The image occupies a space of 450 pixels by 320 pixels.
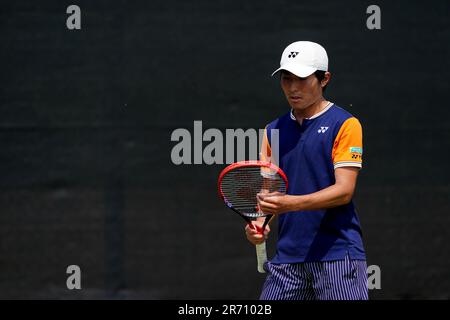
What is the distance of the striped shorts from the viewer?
2.76m

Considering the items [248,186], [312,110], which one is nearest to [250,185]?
[248,186]

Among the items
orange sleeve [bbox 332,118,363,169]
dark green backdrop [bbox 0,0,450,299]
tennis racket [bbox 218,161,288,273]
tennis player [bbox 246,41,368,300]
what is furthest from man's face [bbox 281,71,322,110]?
dark green backdrop [bbox 0,0,450,299]

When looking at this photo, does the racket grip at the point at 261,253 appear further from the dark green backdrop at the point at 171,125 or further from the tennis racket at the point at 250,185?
the dark green backdrop at the point at 171,125

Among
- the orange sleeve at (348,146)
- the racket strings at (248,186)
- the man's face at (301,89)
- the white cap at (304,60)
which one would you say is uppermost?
the white cap at (304,60)

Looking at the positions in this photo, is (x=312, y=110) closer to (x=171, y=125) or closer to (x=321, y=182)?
(x=321, y=182)

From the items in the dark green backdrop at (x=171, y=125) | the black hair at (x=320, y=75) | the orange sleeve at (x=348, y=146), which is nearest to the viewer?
the orange sleeve at (x=348, y=146)

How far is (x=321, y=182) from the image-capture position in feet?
9.14

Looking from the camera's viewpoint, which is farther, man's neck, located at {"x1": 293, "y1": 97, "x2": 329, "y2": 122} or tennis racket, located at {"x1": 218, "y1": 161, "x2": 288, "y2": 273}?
man's neck, located at {"x1": 293, "y1": 97, "x2": 329, "y2": 122}

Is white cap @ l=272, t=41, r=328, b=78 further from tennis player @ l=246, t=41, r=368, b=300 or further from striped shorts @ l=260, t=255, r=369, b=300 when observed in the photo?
striped shorts @ l=260, t=255, r=369, b=300

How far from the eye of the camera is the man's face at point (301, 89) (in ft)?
9.23

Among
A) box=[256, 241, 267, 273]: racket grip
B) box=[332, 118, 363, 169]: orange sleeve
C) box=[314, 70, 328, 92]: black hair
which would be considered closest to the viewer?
box=[332, 118, 363, 169]: orange sleeve

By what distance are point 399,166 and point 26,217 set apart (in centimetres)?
203

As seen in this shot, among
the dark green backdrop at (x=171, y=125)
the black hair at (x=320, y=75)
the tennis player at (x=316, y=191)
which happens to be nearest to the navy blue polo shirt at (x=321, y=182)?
the tennis player at (x=316, y=191)

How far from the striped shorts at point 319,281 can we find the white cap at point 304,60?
0.69 m
